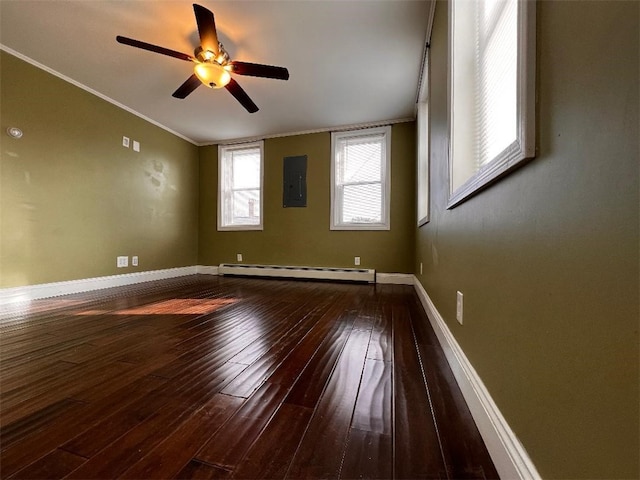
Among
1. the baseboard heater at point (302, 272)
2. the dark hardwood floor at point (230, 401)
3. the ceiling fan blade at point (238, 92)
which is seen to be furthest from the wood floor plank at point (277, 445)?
the baseboard heater at point (302, 272)

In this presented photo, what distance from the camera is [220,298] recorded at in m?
2.73

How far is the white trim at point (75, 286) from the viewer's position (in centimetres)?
248

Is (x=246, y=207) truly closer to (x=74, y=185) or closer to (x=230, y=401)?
(x=74, y=185)

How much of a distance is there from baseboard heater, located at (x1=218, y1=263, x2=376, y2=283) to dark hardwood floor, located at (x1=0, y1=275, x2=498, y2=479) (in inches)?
75.6

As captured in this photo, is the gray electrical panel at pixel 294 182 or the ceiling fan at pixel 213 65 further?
the gray electrical panel at pixel 294 182

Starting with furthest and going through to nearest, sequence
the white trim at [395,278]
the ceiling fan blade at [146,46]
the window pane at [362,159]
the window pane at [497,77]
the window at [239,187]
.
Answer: the window at [239,187] < the window pane at [362,159] < the white trim at [395,278] < the ceiling fan blade at [146,46] < the window pane at [497,77]

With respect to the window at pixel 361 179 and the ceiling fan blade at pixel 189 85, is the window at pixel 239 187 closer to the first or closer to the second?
the window at pixel 361 179

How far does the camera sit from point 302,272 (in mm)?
4141

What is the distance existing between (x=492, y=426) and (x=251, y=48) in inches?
120

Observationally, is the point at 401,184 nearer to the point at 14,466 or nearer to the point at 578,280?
the point at 578,280

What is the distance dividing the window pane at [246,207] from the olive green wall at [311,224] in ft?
0.66

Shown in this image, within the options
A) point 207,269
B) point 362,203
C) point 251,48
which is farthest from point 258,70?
point 207,269

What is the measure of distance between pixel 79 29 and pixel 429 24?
2925mm

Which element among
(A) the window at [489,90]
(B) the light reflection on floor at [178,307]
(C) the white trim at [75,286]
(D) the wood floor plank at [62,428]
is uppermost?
(A) the window at [489,90]
